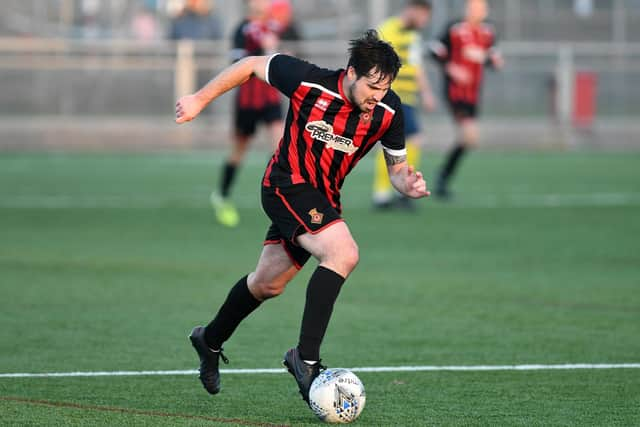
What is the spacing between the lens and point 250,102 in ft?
46.5

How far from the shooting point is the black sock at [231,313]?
6.35m

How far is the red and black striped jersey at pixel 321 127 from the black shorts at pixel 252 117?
7935 mm

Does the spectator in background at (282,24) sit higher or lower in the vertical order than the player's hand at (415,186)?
lower

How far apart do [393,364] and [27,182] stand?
41.3ft

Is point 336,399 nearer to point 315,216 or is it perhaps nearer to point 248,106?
point 315,216

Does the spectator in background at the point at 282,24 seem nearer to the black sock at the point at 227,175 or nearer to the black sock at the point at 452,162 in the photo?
the black sock at the point at 227,175

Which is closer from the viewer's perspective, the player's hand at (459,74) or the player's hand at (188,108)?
the player's hand at (188,108)

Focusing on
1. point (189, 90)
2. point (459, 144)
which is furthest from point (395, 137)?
point (189, 90)

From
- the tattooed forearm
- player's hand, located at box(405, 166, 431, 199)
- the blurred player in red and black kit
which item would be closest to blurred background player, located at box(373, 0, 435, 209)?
the blurred player in red and black kit

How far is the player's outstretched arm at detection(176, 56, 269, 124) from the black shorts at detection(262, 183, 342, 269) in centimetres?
50

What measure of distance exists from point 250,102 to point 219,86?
26.4ft

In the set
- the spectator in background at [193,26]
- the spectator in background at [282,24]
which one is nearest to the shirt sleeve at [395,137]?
the spectator in background at [282,24]

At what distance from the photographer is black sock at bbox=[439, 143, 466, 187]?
633 inches

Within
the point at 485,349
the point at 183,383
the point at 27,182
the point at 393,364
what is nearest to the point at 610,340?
the point at 485,349
